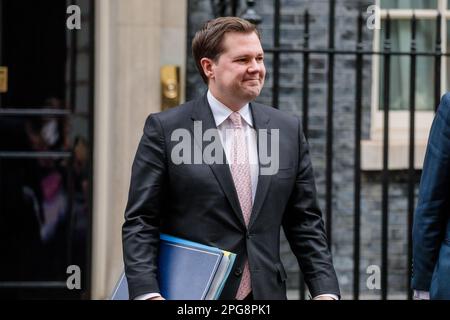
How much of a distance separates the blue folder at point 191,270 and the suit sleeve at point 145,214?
5 cm

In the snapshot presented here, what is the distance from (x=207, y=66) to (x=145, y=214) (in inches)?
Result: 22.2

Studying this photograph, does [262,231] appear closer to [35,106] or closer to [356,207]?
[356,207]

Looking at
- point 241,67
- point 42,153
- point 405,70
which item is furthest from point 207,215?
point 405,70

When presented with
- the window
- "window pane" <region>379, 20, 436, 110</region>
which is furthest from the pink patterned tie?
"window pane" <region>379, 20, 436, 110</region>

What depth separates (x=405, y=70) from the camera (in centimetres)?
795

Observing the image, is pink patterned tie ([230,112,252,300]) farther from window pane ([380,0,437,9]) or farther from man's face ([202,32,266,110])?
window pane ([380,0,437,9])

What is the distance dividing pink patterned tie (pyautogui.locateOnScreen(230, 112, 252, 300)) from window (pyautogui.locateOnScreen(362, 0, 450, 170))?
13.1 feet

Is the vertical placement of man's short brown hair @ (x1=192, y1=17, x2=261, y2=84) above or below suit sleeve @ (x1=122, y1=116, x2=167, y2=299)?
above

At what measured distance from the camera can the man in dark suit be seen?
12.4 feet

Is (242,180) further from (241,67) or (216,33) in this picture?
(216,33)

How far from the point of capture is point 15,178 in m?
7.57

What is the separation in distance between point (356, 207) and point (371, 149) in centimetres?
107

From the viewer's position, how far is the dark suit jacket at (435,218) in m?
3.95
